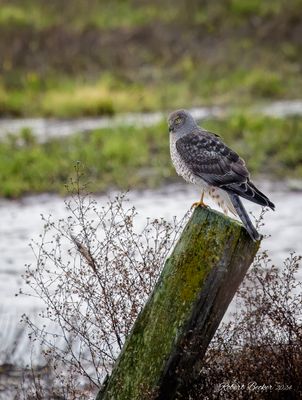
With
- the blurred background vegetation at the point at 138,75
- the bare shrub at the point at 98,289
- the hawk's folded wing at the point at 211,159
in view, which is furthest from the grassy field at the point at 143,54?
the bare shrub at the point at 98,289

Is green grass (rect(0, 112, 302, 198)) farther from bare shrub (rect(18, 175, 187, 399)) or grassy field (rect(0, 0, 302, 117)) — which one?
bare shrub (rect(18, 175, 187, 399))

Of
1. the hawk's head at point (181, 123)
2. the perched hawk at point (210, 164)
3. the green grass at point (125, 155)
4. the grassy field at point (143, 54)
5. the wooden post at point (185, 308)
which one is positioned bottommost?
the wooden post at point (185, 308)

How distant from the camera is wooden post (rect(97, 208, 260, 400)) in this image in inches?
160

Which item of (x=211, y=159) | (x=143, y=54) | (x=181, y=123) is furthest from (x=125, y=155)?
(x=143, y=54)

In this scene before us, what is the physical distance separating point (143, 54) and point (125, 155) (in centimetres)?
1308

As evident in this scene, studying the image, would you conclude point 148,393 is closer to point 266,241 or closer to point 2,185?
point 266,241

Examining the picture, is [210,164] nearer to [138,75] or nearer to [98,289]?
[98,289]

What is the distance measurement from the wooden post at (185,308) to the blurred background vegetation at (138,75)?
29.4ft

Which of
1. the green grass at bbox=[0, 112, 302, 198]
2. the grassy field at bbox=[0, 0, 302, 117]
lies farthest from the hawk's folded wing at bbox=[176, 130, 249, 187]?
the grassy field at bbox=[0, 0, 302, 117]

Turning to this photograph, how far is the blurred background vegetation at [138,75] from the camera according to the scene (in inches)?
560

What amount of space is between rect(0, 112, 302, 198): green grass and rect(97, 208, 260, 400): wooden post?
865 cm

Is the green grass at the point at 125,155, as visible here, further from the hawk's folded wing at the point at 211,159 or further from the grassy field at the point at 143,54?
the hawk's folded wing at the point at 211,159

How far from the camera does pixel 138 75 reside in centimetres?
2455

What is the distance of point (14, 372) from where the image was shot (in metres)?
6.35
